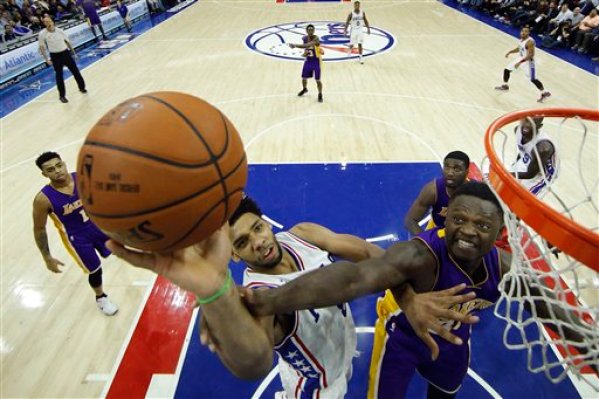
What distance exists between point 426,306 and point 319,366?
2.44ft

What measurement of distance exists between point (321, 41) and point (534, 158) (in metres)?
9.71

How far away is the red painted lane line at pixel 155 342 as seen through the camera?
302cm

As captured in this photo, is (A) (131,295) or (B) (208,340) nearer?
(B) (208,340)

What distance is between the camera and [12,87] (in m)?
9.55

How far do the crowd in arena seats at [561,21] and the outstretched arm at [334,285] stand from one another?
1199 cm

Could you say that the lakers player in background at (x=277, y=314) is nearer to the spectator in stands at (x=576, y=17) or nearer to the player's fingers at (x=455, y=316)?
the player's fingers at (x=455, y=316)

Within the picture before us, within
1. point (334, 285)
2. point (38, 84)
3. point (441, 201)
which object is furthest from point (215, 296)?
point (38, 84)

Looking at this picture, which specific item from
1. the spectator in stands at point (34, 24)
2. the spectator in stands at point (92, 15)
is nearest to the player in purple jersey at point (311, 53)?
the spectator in stands at point (92, 15)

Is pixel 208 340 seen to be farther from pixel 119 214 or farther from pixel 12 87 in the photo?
pixel 12 87

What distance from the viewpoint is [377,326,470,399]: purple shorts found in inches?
86.3

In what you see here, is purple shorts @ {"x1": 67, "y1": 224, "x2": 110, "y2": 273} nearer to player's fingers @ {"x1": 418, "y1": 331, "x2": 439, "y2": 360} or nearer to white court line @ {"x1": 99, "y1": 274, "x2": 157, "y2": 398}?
white court line @ {"x1": 99, "y1": 274, "x2": 157, "y2": 398}

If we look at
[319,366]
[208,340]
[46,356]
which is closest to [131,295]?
[46,356]

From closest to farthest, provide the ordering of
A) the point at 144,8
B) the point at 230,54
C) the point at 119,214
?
the point at 119,214, the point at 230,54, the point at 144,8

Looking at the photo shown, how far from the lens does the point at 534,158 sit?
3508 mm
